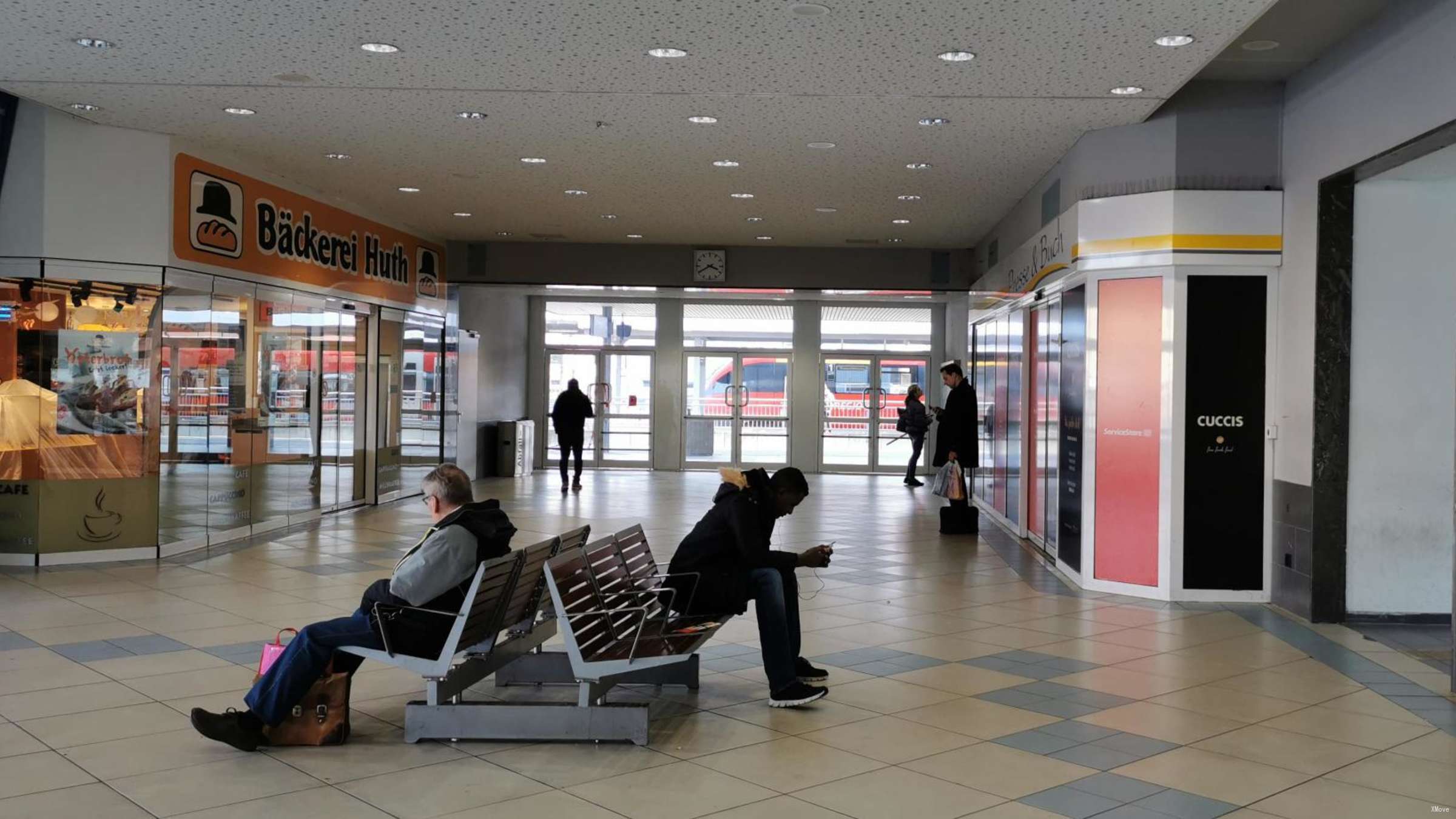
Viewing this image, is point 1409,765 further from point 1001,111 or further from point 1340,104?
point 1001,111

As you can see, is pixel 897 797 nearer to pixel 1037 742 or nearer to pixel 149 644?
pixel 1037 742

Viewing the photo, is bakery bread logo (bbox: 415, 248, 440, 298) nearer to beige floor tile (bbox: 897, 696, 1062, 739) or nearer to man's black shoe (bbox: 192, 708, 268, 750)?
man's black shoe (bbox: 192, 708, 268, 750)

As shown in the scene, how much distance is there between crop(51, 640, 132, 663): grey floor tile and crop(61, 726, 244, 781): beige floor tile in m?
1.56

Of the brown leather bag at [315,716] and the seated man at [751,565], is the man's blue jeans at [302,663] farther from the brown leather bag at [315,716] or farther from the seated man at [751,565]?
the seated man at [751,565]

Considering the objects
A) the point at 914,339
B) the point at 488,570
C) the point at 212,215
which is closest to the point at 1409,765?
the point at 488,570

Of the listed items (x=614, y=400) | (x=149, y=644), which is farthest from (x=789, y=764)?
(x=614, y=400)

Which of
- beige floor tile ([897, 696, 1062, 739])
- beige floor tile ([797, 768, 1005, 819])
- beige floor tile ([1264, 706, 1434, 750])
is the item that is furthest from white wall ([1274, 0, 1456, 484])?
beige floor tile ([797, 768, 1005, 819])

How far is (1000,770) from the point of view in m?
4.41

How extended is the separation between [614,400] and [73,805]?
1703 cm

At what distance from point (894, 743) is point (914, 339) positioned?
16213 mm

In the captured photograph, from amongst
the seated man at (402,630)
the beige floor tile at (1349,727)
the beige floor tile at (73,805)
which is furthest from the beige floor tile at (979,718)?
the beige floor tile at (73,805)

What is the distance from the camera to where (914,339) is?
20.6 m

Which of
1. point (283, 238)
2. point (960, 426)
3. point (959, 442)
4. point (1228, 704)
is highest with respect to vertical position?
point (283, 238)

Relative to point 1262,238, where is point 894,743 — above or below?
below
